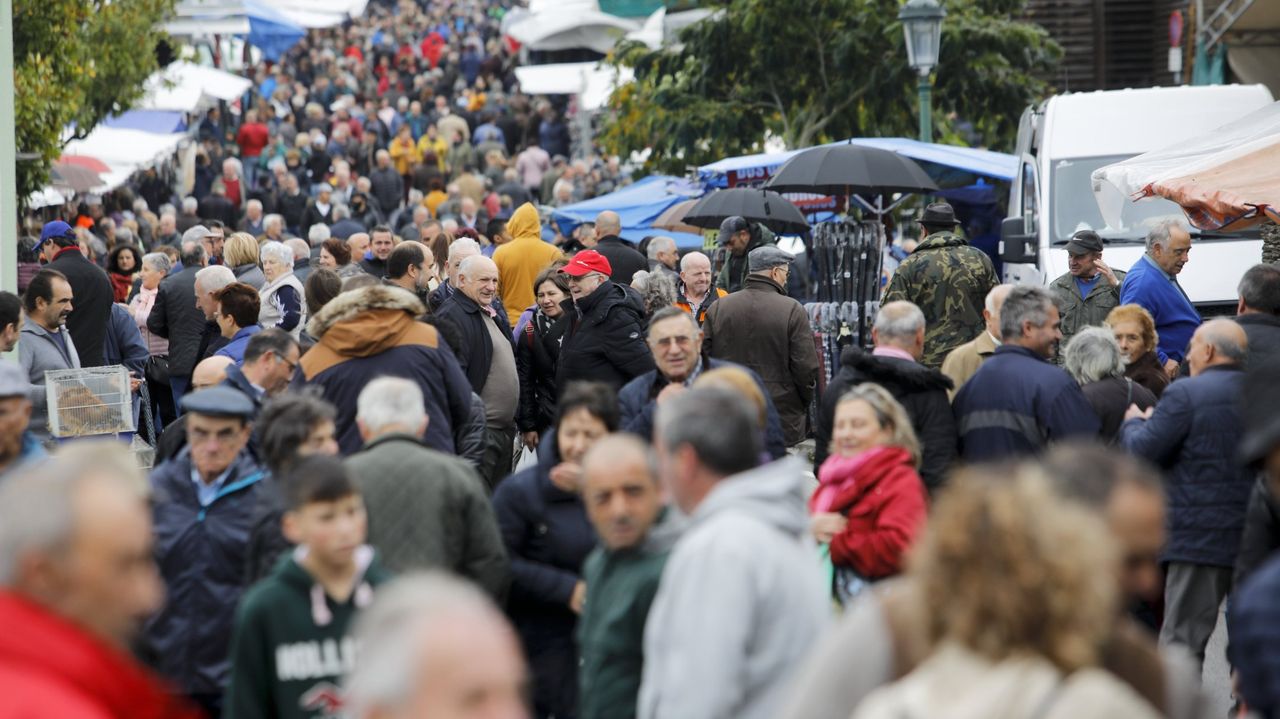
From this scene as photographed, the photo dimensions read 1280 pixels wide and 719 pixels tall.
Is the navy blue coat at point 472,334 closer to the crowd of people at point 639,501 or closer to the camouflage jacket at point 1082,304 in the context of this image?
the crowd of people at point 639,501

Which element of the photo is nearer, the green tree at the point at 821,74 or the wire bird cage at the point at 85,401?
the wire bird cage at the point at 85,401

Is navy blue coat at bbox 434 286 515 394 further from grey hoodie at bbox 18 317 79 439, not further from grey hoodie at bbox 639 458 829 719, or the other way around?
grey hoodie at bbox 639 458 829 719

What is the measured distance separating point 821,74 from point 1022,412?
17353mm

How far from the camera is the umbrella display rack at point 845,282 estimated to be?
1419cm

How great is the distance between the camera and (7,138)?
11109 millimetres

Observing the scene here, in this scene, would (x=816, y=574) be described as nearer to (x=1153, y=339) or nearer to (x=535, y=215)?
(x=1153, y=339)

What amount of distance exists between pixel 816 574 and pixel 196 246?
10.5m

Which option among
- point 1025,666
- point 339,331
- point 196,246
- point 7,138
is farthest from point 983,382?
point 196,246

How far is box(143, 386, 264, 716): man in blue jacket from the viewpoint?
6121 mm

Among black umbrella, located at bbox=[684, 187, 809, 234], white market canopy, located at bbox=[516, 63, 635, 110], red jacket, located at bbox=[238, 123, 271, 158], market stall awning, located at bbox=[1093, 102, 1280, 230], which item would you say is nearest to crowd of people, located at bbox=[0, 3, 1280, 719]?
market stall awning, located at bbox=[1093, 102, 1280, 230]

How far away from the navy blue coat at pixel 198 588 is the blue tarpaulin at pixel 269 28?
98.4 feet

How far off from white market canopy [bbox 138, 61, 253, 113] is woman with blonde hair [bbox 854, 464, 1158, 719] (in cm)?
2350

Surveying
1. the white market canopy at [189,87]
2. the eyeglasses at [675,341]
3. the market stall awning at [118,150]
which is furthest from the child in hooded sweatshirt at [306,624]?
the white market canopy at [189,87]

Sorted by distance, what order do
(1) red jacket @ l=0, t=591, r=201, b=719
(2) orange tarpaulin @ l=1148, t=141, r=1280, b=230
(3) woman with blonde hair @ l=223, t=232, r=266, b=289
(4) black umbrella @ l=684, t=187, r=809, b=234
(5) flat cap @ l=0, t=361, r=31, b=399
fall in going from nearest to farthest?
(1) red jacket @ l=0, t=591, r=201, b=719, (5) flat cap @ l=0, t=361, r=31, b=399, (2) orange tarpaulin @ l=1148, t=141, r=1280, b=230, (3) woman with blonde hair @ l=223, t=232, r=266, b=289, (4) black umbrella @ l=684, t=187, r=809, b=234
